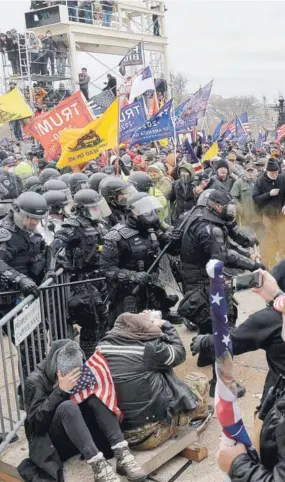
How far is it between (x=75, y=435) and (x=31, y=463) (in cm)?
40

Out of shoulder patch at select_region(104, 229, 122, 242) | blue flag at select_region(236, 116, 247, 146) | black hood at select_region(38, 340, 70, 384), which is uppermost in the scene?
blue flag at select_region(236, 116, 247, 146)

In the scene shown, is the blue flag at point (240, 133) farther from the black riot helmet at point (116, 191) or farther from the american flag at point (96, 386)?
the american flag at point (96, 386)

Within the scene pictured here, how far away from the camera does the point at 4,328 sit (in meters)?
4.73

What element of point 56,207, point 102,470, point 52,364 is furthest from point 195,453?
point 56,207

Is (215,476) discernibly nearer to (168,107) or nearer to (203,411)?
(203,411)

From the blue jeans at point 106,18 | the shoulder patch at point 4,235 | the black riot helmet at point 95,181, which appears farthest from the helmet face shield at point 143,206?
the blue jeans at point 106,18

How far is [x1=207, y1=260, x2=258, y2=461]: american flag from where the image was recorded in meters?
2.30

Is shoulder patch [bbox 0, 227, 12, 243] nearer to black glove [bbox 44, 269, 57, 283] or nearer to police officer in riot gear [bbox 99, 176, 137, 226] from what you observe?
black glove [bbox 44, 269, 57, 283]

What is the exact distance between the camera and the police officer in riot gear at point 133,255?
550 cm

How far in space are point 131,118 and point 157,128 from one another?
0.81 meters

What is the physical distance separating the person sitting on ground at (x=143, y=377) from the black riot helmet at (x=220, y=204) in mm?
1503

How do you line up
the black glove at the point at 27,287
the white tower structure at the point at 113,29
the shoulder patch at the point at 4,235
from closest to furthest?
the black glove at the point at 27,287 < the shoulder patch at the point at 4,235 < the white tower structure at the point at 113,29

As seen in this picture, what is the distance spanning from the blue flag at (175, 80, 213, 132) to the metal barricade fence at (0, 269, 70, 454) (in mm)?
9587

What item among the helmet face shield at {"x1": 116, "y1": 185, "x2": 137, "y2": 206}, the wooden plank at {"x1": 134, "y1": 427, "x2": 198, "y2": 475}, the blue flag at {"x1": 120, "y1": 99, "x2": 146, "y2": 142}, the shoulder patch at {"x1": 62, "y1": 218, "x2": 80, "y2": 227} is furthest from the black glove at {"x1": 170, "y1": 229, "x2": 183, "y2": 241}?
the blue flag at {"x1": 120, "y1": 99, "x2": 146, "y2": 142}
